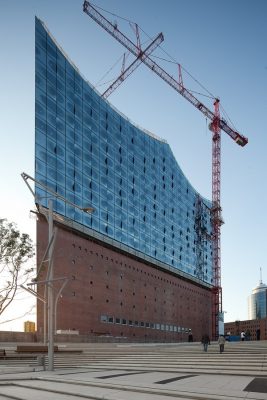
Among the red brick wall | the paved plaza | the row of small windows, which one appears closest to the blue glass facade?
the red brick wall

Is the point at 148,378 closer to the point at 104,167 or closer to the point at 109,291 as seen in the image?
the point at 109,291

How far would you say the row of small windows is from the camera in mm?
69906

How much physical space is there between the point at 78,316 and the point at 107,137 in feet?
107

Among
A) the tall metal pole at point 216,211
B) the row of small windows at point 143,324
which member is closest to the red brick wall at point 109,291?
the row of small windows at point 143,324

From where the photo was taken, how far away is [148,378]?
59.1 ft

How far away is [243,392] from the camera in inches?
527

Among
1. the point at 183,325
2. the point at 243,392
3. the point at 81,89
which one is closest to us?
the point at 243,392

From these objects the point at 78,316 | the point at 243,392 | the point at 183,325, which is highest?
the point at 243,392

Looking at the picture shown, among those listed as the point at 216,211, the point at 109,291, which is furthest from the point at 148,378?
the point at 216,211

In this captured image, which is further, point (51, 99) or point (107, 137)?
point (107, 137)

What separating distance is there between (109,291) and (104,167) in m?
21.1

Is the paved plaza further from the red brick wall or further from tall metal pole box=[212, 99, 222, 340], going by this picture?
tall metal pole box=[212, 99, 222, 340]

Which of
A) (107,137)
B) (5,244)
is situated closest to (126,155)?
(107,137)

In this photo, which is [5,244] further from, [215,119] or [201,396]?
[215,119]
